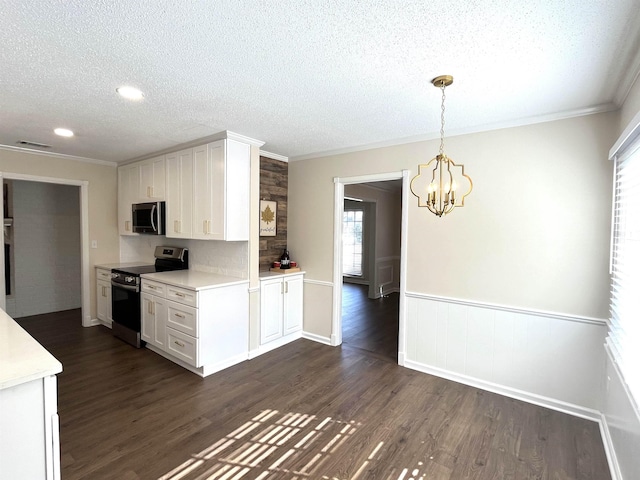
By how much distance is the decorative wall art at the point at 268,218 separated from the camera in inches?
165

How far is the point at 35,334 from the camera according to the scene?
14.2ft

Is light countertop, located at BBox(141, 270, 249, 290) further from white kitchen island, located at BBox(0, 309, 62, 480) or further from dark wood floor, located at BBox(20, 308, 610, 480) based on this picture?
white kitchen island, located at BBox(0, 309, 62, 480)

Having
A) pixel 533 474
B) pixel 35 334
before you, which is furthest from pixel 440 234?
pixel 35 334

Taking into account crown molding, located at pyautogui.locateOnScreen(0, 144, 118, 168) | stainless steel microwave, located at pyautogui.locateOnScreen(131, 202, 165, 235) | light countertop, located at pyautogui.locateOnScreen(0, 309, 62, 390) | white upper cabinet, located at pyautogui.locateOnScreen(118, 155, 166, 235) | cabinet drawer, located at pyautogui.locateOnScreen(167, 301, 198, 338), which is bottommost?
cabinet drawer, located at pyautogui.locateOnScreen(167, 301, 198, 338)

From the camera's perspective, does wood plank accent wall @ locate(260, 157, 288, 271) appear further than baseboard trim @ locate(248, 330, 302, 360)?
Yes

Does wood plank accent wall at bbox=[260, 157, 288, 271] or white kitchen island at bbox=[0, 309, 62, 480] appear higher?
wood plank accent wall at bbox=[260, 157, 288, 271]

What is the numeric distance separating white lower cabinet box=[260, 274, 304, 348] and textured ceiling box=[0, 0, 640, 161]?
1954 millimetres

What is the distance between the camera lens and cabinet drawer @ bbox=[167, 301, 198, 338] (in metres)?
3.21

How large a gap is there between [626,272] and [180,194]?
4.13m

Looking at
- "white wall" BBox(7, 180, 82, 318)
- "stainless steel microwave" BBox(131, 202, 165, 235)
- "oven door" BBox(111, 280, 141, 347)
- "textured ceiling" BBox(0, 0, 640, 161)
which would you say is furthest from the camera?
"white wall" BBox(7, 180, 82, 318)

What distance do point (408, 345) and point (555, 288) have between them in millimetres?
1496

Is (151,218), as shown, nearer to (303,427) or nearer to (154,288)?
(154,288)

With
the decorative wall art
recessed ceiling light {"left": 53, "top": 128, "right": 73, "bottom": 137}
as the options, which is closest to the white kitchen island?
recessed ceiling light {"left": 53, "top": 128, "right": 73, "bottom": 137}

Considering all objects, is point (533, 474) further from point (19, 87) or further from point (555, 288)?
point (19, 87)
